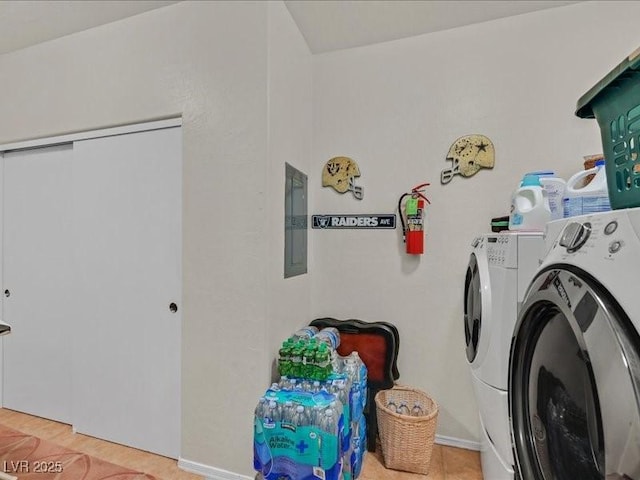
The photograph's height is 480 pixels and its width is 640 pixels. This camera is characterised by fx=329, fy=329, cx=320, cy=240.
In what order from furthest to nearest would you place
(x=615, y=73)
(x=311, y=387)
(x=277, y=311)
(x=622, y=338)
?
(x=277, y=311) < (x=311, y=387) < (x=615, y=73) < (x=622, y=338)

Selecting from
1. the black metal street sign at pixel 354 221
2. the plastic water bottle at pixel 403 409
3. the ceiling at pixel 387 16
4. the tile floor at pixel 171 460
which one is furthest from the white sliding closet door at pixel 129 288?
the plastic water bottle at pixel 403 409

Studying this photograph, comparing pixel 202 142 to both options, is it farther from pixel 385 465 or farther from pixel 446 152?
pixel 385 465

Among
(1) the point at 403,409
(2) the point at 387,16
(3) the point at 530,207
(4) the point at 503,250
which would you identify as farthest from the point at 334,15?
(1) the point at 403,409

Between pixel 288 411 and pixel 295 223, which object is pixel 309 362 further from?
pixel 295 223

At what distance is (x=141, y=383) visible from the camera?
207 centimetres

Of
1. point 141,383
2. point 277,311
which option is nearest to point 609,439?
point 277,311

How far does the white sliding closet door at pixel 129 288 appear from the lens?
2.00m

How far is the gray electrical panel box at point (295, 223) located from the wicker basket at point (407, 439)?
0.99m

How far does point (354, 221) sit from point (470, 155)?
86 centimetres

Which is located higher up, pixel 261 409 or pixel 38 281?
pixel 38 281

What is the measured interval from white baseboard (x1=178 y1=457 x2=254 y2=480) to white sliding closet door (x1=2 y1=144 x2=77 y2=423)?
3.68 ft

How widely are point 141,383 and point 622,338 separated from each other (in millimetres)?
2346

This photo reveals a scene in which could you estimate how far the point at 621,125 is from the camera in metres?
0.72

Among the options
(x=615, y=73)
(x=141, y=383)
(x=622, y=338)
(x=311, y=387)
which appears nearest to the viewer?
(x=622, y=338)
